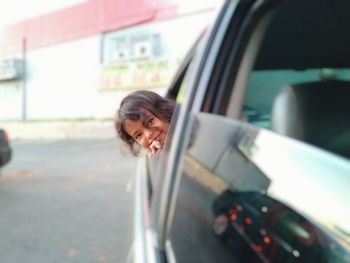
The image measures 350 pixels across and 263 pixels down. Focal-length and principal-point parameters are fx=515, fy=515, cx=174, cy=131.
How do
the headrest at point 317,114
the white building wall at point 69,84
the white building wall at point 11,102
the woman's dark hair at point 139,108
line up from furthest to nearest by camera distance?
1. the white building wall at point 11,102
2. the white building wall at point 69,84
3. the headrest at point 317,114
4. the woman's dark hair at point 139,108

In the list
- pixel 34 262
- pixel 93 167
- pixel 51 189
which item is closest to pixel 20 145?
pixel 93 167

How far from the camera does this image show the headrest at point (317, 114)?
103 centimetres

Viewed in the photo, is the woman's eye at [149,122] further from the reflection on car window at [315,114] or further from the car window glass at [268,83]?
the car window glass at [268,83]

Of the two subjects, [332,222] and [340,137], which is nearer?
[332,222]

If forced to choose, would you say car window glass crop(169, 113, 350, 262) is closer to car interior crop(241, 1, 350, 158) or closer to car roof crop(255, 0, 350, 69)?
car interior crop(241, 1, 350, 158)

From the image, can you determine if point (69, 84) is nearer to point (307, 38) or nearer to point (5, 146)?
point (307, 38)

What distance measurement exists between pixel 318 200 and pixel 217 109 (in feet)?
2.74

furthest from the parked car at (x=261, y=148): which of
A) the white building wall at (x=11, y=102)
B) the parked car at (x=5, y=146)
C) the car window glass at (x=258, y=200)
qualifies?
the parked car at (x=5, y=146)

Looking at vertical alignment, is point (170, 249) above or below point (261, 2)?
below

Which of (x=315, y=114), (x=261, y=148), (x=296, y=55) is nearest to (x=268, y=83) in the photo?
(x=296, y=55)

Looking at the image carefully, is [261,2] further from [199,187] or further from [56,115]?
[56,115]

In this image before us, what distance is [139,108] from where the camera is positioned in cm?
63

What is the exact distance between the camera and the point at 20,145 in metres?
14.7

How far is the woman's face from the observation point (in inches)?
25.1
